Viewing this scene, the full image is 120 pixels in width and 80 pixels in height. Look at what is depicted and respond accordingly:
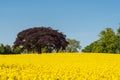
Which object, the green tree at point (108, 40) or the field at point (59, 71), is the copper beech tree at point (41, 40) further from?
the field at point (59, 71)

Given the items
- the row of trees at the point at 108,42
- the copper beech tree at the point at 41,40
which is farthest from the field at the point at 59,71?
the row of trees at the point at 108,42

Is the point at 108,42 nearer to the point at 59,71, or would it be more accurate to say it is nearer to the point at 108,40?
the point at 108,40

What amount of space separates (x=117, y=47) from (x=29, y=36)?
51.6ft

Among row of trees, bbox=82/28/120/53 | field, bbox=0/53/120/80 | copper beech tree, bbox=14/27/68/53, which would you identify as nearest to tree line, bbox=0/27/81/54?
copper beech tree, bbox=14/27/68/53

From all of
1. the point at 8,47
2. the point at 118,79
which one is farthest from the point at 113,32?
the point at 118,79

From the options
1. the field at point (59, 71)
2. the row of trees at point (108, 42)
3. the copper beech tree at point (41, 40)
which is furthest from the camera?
the row of trees at point (108, 42)

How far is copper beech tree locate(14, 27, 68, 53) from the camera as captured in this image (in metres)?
71.9

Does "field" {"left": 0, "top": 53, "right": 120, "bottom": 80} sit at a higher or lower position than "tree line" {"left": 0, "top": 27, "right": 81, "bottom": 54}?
lower

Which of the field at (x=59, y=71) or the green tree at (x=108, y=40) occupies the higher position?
the green tree at (x=108, y=40)

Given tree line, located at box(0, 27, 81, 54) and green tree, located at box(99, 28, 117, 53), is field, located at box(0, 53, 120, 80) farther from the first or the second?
green tree, located at box(99, 28, 117, 53)

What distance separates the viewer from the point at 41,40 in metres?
72.3

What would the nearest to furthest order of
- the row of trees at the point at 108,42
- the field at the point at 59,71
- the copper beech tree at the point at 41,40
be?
the field at the point at 59,71, the copper beech tree at the point at 41,40, the row of trees at the point at 108,42

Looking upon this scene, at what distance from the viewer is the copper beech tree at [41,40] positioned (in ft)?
236

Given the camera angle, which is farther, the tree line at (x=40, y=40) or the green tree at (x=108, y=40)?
the green tree at (x=108, y=40)
